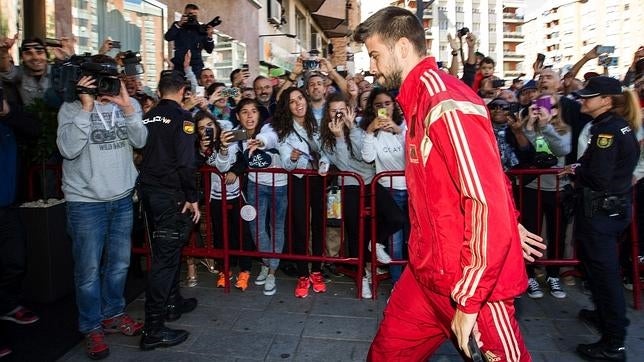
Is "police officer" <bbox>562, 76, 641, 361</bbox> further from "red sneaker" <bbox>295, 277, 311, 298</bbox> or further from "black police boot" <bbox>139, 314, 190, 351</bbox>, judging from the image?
"black police boot" <bbox>139, 314, 190, 351</bbox>

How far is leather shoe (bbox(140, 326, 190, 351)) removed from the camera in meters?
4.00

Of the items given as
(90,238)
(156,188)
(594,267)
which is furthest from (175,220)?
(594,267)

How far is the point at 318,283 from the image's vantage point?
5.38m

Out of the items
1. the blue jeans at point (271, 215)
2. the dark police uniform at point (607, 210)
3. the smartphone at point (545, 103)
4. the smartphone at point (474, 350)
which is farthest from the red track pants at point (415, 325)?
the smartphone at point (545, 103)

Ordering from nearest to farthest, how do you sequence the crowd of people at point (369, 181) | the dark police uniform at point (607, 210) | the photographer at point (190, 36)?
the crowd of people at point (369, 181) → the dark police uniform at point (607, 210) → the photographer at point (190, 36)

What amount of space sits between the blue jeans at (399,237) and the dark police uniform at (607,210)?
5.75ft

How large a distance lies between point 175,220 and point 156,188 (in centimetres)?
30

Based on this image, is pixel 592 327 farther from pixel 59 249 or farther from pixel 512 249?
pixel 59 249

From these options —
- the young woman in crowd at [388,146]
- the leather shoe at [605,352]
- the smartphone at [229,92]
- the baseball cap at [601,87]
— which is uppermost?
the smartphone at [229,92]

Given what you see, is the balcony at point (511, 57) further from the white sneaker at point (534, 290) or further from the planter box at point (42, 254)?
the planter box at point (42, 254)

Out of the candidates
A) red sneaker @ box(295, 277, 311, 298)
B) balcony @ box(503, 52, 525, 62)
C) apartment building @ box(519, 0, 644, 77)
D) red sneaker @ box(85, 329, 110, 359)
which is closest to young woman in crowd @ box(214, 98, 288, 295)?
red sneaker @ box(295, 277, 311, 298)

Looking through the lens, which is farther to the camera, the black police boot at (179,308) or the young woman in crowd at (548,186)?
the young woman in crowd at (548,186)

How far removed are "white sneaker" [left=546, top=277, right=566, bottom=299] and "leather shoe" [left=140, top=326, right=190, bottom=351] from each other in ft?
12.0

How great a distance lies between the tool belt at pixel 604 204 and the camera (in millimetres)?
3811
